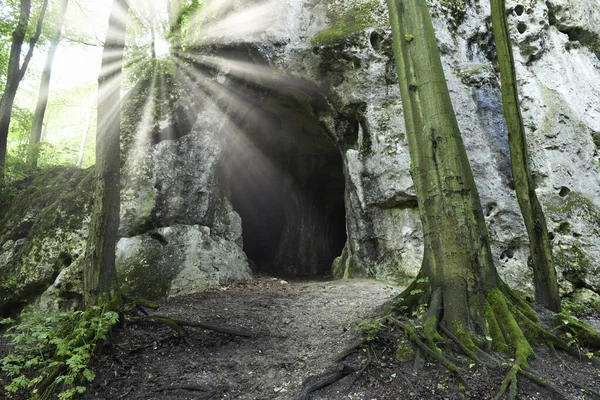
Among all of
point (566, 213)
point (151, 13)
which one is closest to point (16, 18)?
point (151, 13)

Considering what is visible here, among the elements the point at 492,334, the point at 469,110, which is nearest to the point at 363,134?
the point at 469,110

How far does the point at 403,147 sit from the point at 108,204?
650cm

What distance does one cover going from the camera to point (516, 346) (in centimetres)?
354

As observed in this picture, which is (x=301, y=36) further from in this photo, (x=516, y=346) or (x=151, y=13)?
(x=516, y=346)

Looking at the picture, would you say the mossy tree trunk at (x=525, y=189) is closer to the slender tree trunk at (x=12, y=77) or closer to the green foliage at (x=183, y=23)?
the green foliage at (x=183, y=23)

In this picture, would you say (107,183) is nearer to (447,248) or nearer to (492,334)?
(447,248)

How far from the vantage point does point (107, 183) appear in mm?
4664

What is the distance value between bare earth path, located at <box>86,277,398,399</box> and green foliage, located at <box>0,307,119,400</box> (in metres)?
0.22

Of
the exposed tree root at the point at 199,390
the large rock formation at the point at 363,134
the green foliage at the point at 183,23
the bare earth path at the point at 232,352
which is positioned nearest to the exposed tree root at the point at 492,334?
the bare earth path at the point at 232,352

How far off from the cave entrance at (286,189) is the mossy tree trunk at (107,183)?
6.35 m

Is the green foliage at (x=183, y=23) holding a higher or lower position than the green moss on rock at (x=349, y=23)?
higher

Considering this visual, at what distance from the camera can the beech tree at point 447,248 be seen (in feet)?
12.0

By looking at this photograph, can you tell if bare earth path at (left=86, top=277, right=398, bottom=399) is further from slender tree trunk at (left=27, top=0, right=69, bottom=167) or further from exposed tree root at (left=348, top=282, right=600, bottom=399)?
slender tree trunk at (left=27, top=0, right=69, bottom=167)

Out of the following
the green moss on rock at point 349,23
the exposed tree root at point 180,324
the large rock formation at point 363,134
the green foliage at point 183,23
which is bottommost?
the exposed tree root at point 180,324
